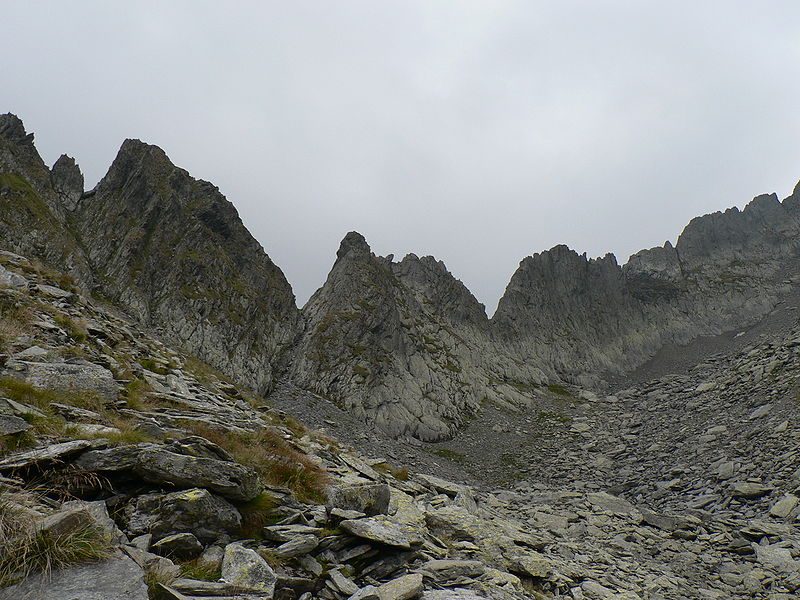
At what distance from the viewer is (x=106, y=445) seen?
23.4 feet

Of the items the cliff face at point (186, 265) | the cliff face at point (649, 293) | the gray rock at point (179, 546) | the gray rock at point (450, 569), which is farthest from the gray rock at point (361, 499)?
the cliff face at point (649, 293)

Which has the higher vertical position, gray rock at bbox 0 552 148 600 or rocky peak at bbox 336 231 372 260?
rocky peak at bbox 336 231 372 260

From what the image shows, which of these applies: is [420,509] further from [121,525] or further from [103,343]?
[103,343]

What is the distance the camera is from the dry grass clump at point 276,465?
404 inches

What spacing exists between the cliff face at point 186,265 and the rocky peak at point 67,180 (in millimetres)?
1550

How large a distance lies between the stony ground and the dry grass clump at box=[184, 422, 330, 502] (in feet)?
0.20

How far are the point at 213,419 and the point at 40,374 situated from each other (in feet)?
15.9

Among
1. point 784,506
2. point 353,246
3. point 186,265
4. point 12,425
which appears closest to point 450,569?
point 12,425

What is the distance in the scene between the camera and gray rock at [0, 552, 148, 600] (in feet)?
14.8

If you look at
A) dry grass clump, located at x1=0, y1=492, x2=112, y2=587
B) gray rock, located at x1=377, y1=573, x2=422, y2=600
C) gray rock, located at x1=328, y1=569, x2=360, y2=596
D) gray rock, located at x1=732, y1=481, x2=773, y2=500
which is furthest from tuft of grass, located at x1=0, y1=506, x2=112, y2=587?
gray rock, located at x1=732, y1=481, x2=773, y2=500

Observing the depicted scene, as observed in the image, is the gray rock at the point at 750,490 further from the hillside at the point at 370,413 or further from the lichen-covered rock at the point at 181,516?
the lichen-covered rock at the point at 181,516

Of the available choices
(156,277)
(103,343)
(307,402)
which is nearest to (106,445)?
(103,343)

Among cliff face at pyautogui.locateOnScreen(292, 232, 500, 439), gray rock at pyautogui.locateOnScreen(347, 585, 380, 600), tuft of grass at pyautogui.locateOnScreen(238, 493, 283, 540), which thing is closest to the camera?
gray rock at pyautogui.locateOnScreen(347, 585, 380, 600)

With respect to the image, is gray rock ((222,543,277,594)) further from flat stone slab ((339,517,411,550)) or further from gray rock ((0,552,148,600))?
flat stone slab ((339,517,411,550))
